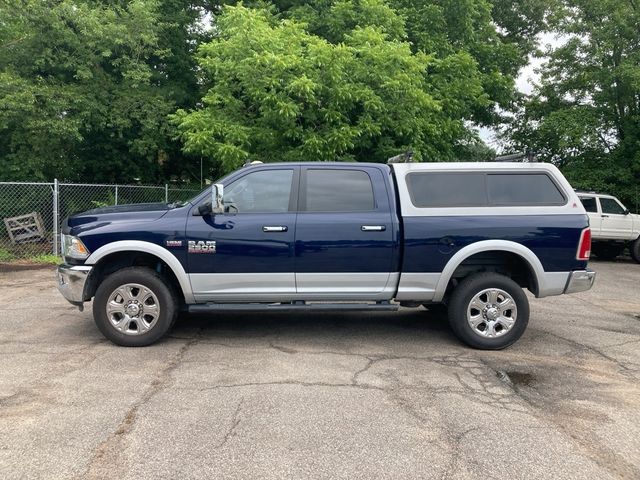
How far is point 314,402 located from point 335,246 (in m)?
1.92

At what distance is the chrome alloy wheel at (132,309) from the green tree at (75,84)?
954cm

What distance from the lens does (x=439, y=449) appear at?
136 inches

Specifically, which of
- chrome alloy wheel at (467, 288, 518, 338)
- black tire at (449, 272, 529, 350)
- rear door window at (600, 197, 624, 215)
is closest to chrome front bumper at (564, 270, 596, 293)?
black tire at (449, 272, 529, 350)

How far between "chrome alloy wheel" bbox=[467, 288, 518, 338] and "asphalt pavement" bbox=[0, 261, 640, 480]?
268mm

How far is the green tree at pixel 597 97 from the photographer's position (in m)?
16.7

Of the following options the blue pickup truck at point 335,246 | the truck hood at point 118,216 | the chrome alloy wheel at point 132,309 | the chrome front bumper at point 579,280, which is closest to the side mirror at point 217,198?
the blue pickup truck at point 335,246

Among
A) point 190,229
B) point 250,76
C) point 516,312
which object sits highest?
point 250,76

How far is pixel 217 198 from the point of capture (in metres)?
5.40

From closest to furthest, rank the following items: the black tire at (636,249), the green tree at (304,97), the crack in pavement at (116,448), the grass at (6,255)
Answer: the crack in pavement at (116,448) < the green tree at (304,97) < the grass at (6,255) < the black tire at (636,249)

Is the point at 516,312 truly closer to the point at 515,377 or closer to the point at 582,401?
the point at 515,377

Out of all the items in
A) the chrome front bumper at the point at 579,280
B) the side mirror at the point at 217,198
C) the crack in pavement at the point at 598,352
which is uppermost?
the side mirror at the point at 217,198

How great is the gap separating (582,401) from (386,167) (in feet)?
10.1

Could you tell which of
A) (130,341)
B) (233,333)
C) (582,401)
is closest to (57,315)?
(130,341)

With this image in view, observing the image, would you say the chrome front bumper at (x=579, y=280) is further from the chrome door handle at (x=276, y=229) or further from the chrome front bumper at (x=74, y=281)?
the chrome front bumper at (x=74, y=281)
